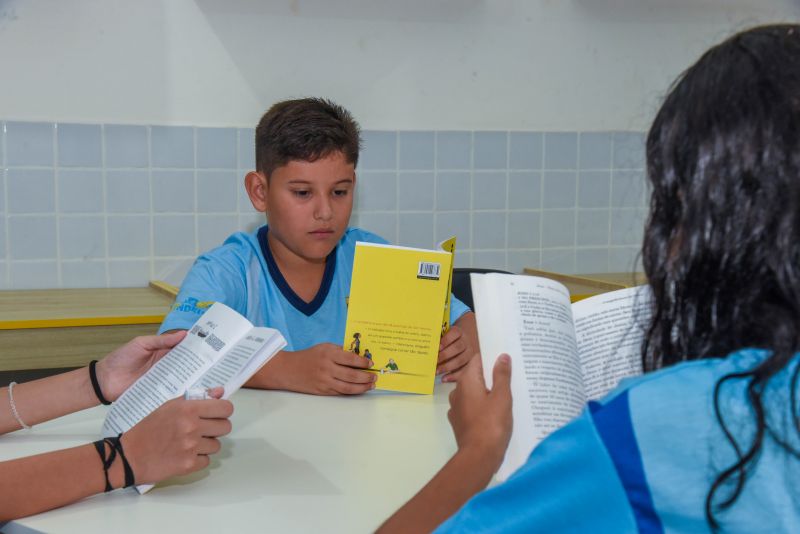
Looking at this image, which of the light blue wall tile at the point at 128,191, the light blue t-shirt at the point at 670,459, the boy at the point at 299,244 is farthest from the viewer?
the light blue wall tile at the point at 128,191

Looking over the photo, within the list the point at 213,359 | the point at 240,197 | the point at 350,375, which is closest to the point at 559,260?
the point at 240,197

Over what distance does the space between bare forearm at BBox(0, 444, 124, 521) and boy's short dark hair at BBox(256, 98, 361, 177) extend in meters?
0.95

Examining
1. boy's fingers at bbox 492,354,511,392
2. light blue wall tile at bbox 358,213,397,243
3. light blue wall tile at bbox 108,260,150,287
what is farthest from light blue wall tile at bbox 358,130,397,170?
boy's fingers at bbox 492,354,511,392

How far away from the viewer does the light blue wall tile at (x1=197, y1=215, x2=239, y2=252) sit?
2.84 m

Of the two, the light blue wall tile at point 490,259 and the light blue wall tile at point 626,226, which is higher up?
the light blue wall tile at point 626,226

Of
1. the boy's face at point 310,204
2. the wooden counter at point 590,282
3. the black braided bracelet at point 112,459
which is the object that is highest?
the boy's face at point 310,204

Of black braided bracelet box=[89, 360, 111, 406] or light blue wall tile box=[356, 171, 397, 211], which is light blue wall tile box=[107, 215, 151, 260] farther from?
black braided bracelet box=[89, 360, 111, 406]

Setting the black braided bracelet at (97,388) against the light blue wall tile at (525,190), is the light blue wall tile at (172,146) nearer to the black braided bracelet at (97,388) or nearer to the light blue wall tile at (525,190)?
the light blue wall tile at (525,190)

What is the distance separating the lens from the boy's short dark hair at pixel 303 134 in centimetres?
187

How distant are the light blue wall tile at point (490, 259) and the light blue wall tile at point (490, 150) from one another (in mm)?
298

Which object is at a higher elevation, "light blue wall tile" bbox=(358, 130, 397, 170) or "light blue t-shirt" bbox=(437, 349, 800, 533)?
"light blue wall tile" bbox=(358, 130, 397, 170)

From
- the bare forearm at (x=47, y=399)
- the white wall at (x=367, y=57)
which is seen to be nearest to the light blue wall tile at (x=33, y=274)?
the white wall at (x=367, y=57)

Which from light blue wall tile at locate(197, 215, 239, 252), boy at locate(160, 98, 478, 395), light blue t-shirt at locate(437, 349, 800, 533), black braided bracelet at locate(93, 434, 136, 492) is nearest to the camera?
light blue t-shirt at locate(437, 349, 800, 533)

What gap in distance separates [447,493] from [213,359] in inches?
14.7
